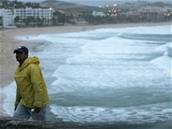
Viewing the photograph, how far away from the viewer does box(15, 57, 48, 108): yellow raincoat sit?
5930 mm

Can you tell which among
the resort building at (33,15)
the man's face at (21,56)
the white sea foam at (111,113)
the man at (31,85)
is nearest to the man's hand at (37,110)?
the man at (31,85)

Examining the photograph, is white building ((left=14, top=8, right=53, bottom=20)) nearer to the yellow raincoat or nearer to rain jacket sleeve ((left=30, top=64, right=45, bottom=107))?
the yellow raincoat

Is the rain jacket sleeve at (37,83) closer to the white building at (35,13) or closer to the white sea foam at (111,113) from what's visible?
the white sea foam at (111,113)

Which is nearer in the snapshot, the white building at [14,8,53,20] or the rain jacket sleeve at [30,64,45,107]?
the rain jacket sleeve at [30,64,45,107]

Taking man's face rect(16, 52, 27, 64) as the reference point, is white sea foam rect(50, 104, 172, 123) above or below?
below

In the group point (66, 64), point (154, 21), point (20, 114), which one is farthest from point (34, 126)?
point (154, 21)

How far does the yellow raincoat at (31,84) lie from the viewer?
19.5ft

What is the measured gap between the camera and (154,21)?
410 ft

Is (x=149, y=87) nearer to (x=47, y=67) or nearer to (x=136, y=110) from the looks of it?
(x=136, y=110)

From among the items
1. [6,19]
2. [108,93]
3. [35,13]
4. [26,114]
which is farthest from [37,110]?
[35,13]

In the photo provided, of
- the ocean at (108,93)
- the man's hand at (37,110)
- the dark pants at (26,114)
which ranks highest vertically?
the man's hand at (37,110)

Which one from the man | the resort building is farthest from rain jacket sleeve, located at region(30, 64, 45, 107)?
the resort building

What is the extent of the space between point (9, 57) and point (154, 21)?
9701 cm

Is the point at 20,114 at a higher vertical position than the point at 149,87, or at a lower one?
higher
